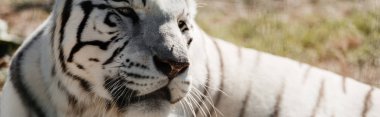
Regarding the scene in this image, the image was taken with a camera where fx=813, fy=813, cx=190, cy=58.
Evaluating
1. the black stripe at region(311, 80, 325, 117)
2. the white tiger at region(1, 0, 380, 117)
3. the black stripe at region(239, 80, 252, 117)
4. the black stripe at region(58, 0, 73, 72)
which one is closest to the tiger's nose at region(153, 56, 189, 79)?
the white tiger at region(1, 0, 380, 117)

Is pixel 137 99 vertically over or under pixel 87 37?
under

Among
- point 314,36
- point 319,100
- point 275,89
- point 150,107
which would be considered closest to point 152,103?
point 150,107

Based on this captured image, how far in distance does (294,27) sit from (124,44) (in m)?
2.48

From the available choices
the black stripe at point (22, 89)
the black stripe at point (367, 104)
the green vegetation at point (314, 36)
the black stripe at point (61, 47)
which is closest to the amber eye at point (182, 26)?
the black stripe at point (61, 47)

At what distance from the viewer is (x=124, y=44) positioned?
2041 mm

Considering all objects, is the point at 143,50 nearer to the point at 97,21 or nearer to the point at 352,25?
the point at 97,21

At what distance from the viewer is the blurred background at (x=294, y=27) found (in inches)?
153

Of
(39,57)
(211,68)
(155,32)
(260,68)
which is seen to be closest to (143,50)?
(155,32)

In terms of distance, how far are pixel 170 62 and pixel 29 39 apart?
0.60 metres

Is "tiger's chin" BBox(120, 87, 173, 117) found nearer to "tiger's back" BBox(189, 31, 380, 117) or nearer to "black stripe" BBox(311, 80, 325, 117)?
"tiger's back" BBox(189, 31, 380, 117)

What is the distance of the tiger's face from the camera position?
2.02 m

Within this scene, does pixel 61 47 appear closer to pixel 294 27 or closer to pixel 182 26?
pixel 182 26

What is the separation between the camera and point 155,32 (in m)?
2.03

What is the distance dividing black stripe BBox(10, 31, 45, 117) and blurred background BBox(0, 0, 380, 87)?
1250 mm
